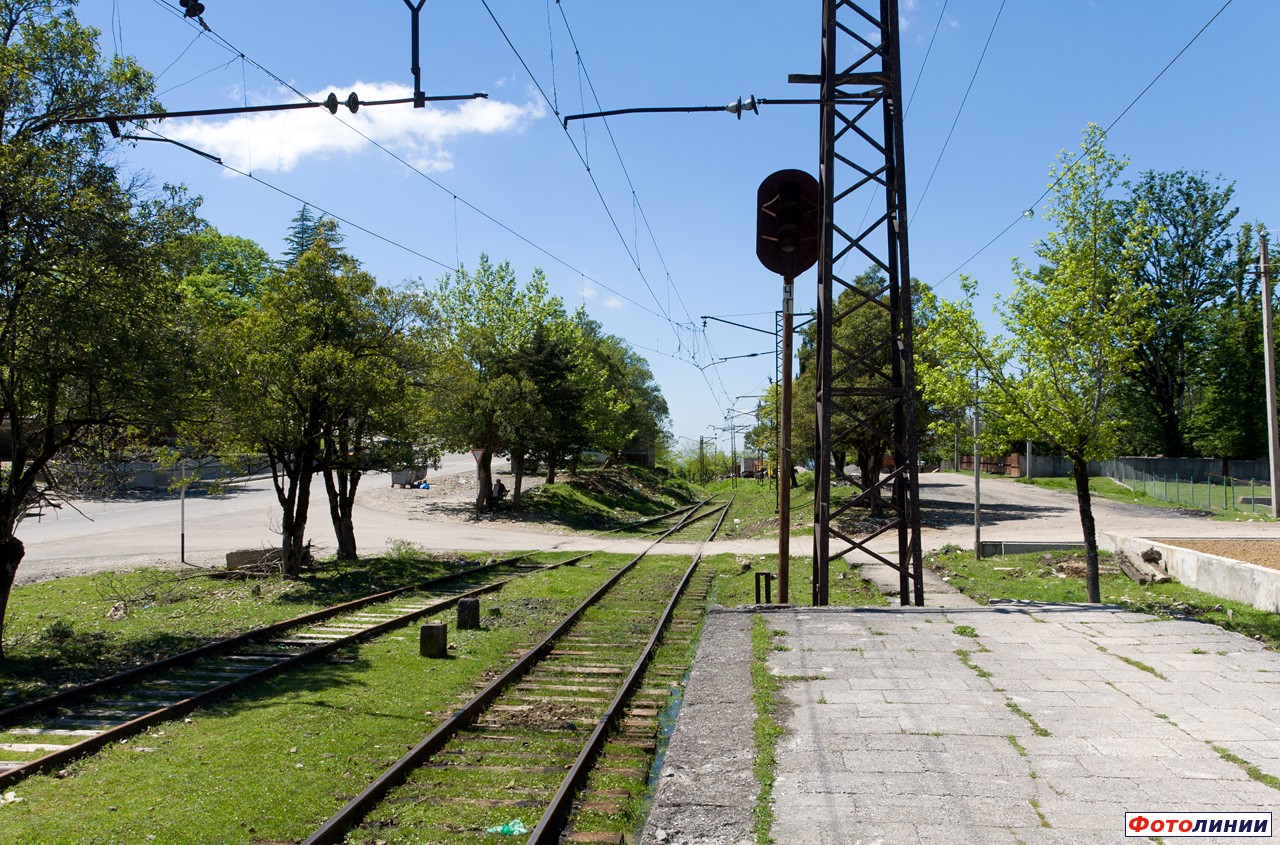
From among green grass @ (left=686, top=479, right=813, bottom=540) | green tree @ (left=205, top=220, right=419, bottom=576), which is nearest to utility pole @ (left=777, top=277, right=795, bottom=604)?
green tree @ (left=205, top=220, right=419, bottom=576)

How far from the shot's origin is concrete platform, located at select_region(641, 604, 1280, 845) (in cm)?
520

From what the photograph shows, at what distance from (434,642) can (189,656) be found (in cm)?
303

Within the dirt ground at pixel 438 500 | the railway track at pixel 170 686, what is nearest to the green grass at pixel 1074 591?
the railway track at pixel 170 686

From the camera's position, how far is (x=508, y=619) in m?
15.3

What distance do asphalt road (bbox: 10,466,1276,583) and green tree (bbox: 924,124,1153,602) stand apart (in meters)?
13.1

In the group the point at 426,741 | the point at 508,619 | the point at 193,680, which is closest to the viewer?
the point at 426,741

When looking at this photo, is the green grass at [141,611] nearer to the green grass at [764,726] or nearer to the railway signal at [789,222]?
the green grass at [764,726]

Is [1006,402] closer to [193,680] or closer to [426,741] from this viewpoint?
[426,741]

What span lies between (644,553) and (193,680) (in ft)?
57.1

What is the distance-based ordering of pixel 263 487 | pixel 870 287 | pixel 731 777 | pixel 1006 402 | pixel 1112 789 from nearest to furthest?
pixel 1112 789 → pixel 731 777 → pixel 1006 402 → pixel 263 487 → pixel 870 287

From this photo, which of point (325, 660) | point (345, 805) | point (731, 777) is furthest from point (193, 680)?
point (731, 777)

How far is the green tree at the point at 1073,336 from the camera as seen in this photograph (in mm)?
13320

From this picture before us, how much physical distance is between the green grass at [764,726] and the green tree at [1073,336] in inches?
233

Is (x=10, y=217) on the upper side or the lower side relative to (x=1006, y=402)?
upper
